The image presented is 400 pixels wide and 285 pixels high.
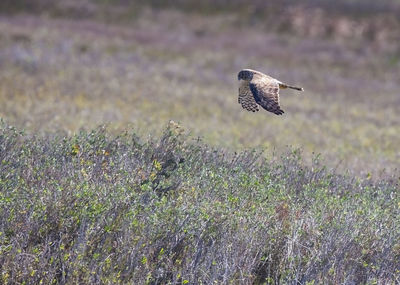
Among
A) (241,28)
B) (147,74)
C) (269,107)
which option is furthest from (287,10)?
(269,107)

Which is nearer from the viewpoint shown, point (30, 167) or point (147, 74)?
point (30, 167)

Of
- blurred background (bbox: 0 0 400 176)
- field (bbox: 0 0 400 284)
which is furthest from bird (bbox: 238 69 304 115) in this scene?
blurred background (bbox: 0 0 400 176)

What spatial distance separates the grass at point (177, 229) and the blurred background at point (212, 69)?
1950 millimetres

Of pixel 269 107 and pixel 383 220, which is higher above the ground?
pixel 269 107

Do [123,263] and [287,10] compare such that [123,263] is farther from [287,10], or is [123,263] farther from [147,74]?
[287,10]

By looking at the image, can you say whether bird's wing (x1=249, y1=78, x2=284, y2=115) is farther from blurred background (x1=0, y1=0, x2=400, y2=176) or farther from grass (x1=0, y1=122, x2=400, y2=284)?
blurred background (x1=0, y1=0, x2=400, y2=176)

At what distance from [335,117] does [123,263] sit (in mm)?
12953

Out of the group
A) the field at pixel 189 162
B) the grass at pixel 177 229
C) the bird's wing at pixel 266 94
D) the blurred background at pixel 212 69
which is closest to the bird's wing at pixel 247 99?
the bird's wing at pixel 266 94

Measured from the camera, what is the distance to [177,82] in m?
20.6

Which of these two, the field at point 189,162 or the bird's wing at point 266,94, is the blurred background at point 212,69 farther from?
the bird's wing at point 266,94

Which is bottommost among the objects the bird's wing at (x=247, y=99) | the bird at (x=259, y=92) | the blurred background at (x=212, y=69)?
the blurred background at (x=212, y=69)

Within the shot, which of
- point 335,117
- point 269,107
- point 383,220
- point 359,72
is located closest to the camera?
point 383,220

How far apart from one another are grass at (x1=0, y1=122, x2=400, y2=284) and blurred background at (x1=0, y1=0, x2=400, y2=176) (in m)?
1.95

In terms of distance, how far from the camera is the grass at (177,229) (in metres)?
5.31
